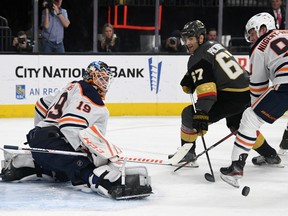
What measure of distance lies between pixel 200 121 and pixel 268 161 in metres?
0.80

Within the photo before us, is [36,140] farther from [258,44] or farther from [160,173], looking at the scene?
[258,44]

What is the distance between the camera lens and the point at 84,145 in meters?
4.18

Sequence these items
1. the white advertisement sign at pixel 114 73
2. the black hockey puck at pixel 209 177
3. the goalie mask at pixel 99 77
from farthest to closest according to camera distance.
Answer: the white advertisement sign at pixel 114 73, the black hockey puck at pixel 209 177, the goalie mask at pixel 99 77

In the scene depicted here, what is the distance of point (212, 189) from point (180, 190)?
194 millimetres

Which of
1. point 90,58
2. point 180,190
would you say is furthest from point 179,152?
point 90,58

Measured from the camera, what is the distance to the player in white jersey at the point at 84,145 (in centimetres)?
412

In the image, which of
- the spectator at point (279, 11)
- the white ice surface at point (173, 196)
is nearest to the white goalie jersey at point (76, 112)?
the white ice surface at point (173, 196)

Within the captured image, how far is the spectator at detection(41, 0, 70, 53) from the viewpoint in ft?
26.6

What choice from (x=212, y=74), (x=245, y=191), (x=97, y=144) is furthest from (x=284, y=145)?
(x=97, y=144)

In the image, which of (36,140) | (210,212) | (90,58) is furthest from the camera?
(90,58)

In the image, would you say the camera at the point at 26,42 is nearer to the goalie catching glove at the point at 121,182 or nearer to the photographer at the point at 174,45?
the photographer at the point at 174,45

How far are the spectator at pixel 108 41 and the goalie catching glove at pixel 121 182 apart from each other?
422cm

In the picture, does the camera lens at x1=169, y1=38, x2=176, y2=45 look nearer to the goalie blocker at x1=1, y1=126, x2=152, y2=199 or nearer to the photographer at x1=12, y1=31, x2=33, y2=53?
the photographer at x1=12, y1=31, x2=33, y2=53

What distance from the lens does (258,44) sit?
181 inches
